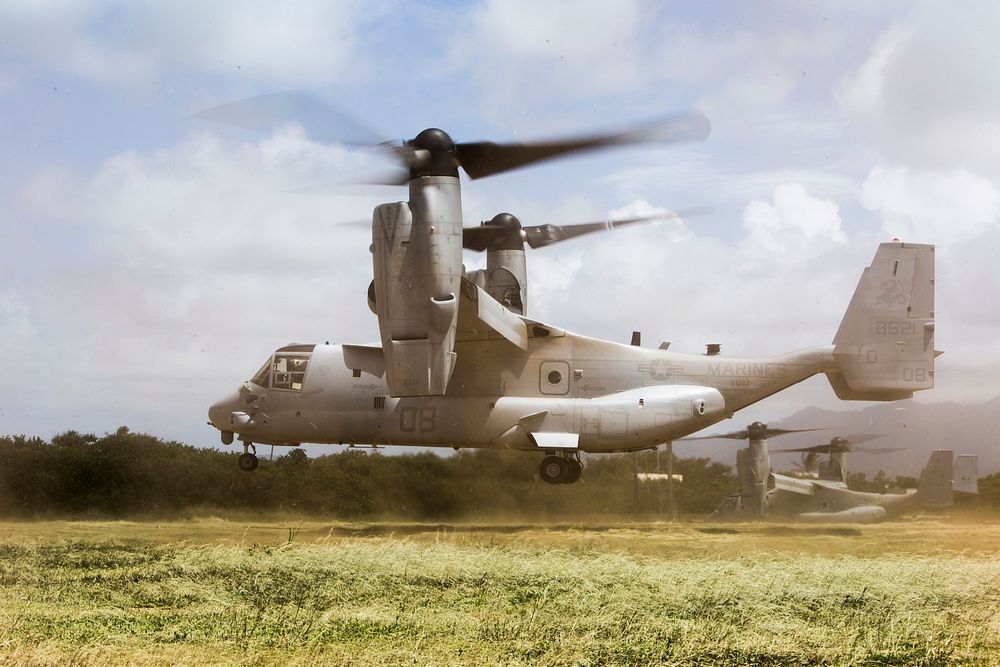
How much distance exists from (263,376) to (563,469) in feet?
21.5

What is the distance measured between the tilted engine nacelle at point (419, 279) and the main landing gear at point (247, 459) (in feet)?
17.8

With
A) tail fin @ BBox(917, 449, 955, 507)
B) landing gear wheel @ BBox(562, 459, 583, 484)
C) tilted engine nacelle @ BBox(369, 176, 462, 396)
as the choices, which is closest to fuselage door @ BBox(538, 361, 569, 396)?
landing gear wheel @ BBox(562, 459, 583, 484)

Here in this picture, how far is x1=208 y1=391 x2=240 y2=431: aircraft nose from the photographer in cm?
2053

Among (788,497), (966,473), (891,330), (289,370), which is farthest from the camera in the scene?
(788,497)

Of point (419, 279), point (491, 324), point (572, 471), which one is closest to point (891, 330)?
point (572, 471)

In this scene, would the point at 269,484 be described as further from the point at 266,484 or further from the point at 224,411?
the point at 224,411

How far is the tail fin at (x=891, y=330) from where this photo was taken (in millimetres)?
19844

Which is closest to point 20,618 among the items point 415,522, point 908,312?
point 415,522

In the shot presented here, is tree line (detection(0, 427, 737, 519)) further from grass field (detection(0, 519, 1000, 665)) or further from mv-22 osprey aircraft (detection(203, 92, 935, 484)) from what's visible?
grass field (detection(0, 519, 1000, 665))

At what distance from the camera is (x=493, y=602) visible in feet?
Result: 33.3

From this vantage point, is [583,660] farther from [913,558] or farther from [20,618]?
[913,558]

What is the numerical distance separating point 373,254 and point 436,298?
1.39 meters

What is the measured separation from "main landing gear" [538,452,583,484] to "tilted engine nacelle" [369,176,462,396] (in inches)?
141

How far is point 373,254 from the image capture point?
1670 cm
